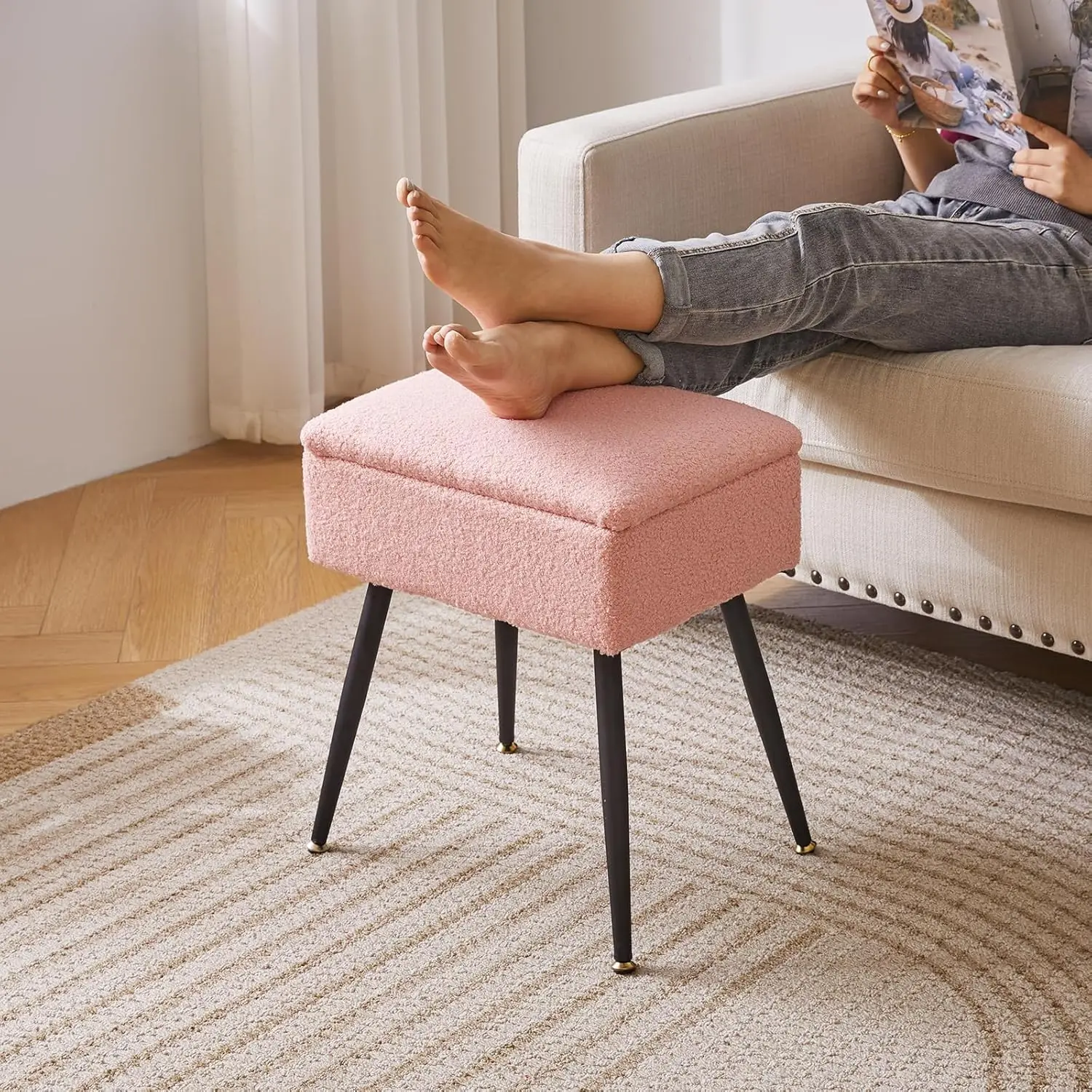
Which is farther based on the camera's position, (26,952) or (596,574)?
(26,952)

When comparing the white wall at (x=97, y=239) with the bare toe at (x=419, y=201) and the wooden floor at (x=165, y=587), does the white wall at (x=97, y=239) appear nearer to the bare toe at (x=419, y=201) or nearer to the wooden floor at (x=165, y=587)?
the wooden floor at (x=165, y=587)

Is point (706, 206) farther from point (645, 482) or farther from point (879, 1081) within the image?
point (879, 1081)

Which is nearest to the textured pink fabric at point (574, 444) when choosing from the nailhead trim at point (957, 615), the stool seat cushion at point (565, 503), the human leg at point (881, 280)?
the stool seat cushion at point (565, 503)

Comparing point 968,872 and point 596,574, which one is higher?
point 596,574

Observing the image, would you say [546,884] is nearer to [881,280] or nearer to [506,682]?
[506,682]

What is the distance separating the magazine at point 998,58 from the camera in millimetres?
1540

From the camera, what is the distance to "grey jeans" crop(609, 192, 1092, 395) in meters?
1.44

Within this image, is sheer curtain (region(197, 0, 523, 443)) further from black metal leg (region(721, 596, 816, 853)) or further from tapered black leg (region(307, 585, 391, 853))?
black metal leg (region(721, 596, 816, 853))

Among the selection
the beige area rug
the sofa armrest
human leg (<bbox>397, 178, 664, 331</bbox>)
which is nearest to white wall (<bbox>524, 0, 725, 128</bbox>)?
the sofa armrest

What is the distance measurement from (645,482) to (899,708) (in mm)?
646

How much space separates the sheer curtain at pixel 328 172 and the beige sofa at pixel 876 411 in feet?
2.49

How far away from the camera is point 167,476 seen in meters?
2.49

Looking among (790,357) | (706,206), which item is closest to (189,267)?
(706,206)

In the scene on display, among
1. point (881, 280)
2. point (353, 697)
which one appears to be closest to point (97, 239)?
point (353, 697)
